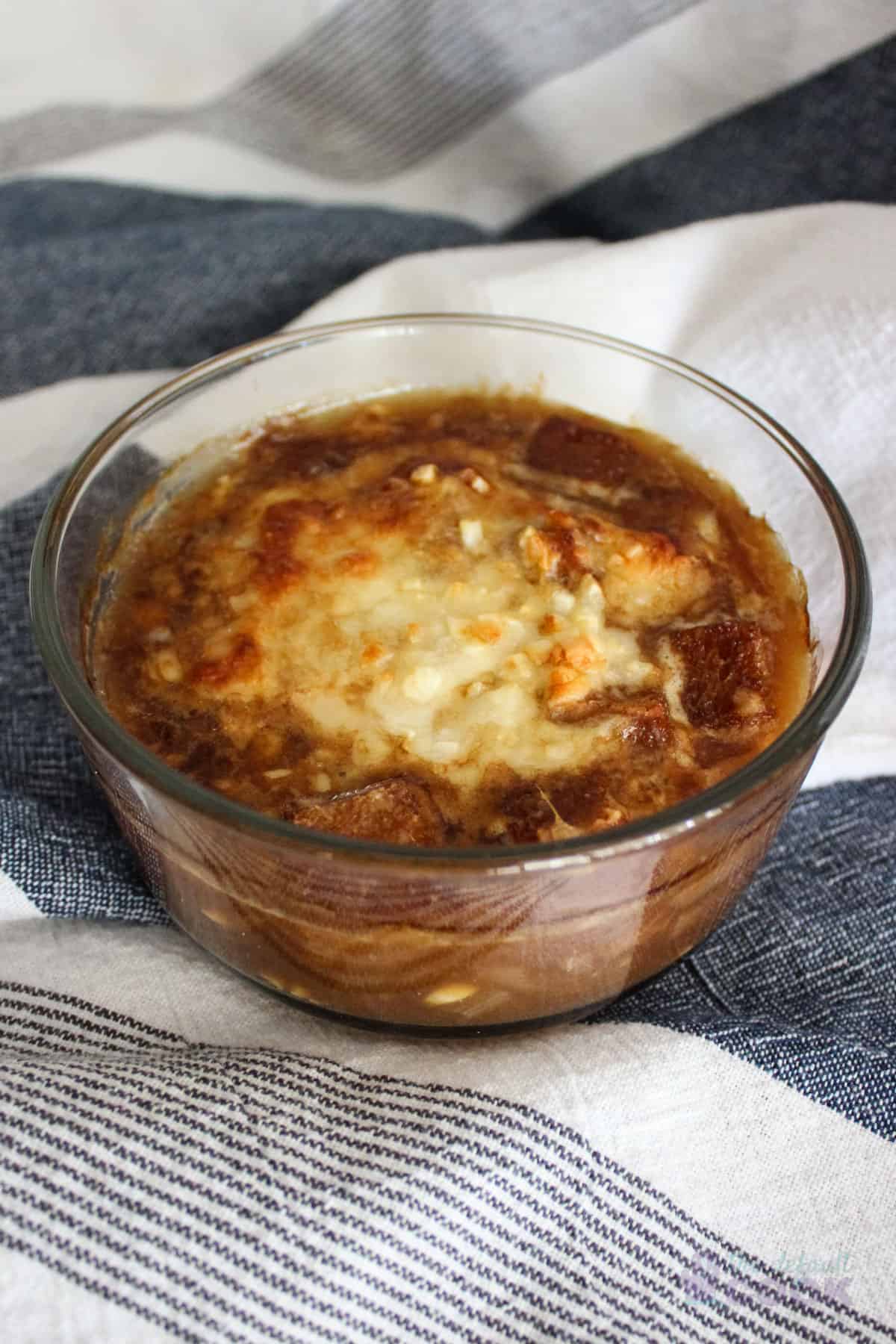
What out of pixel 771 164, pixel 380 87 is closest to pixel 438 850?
pixel 771 164

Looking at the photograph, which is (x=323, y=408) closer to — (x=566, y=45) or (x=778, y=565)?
(x=778, y=565)

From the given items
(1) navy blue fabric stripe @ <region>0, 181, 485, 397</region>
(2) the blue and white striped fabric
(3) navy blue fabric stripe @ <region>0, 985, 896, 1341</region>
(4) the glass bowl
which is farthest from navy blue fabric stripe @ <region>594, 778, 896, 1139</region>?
(1) navy blue fabric stripe @ <region>0, 181, 485, 397</region>

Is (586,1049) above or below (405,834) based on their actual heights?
below

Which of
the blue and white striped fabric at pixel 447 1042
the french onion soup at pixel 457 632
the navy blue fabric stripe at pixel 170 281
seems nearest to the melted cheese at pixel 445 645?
the french onion soup at pixel 457 632

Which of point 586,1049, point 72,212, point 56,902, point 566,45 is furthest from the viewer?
point 72,212

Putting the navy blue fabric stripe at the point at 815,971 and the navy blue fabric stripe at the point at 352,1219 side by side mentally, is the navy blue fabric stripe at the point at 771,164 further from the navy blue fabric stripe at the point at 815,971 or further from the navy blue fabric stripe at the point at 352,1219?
the navy blue fabric stripe at the point at 352,1219

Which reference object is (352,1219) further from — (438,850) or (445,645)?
(445,645)

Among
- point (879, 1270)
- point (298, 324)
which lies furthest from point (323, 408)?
point (879, 1270)

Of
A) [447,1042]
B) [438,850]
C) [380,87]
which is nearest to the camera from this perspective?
[438,850]
